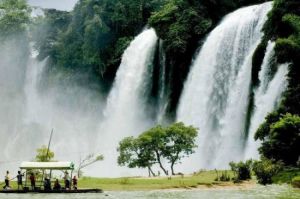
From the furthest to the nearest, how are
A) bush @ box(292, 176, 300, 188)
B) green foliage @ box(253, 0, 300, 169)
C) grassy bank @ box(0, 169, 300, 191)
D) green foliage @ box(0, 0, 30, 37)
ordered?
green foliage @ box(0, 0, 30, 37) → green foliage @ box(253, 0, 300, 169) → grassy bank @ box(0, 169, 300, 191) → bush @ box(292, 176, 300, 188)

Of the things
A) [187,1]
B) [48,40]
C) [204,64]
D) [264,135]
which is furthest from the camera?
[48,40]

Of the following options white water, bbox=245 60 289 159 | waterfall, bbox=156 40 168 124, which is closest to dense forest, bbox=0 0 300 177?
waterfall, bbox=156 40 168 124

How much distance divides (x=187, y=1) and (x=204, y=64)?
903 cm

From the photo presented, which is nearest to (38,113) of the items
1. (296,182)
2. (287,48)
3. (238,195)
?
(287,48)

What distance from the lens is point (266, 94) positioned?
40.0m

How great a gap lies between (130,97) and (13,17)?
31690 mm

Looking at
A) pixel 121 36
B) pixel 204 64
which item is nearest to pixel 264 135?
pixel 204 64

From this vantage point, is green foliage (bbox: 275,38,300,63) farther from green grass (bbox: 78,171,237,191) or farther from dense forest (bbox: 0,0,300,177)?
green grass (bbox: 78,171,237,191)

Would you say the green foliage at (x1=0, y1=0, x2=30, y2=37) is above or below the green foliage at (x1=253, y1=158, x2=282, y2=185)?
above

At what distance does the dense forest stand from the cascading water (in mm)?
1043

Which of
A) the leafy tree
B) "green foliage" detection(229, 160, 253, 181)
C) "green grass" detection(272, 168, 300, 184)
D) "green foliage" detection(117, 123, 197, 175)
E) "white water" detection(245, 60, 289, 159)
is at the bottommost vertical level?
"green grass" detection(272, 168, 300, 184)

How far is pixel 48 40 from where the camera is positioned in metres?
76.8

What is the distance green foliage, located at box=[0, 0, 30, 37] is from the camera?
79875 mm

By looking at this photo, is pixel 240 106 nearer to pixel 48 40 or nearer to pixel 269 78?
pixel 269 78
